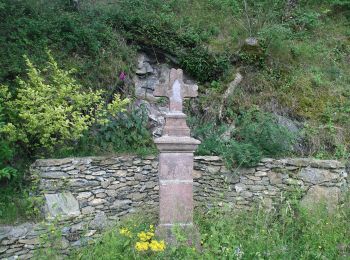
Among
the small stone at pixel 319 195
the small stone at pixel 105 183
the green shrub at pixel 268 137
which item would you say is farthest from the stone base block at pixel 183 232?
the green shrub at pixel 268 137

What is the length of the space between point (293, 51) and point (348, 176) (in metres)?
3.71

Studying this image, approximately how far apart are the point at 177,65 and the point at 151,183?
10.6 ft

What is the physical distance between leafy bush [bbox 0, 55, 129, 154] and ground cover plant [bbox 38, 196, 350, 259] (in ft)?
6.38

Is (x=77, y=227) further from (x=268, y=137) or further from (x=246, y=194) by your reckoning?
(x=268, y=137)

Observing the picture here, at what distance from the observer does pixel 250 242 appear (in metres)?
4.16

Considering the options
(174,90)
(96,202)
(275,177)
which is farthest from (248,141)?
(96,202)

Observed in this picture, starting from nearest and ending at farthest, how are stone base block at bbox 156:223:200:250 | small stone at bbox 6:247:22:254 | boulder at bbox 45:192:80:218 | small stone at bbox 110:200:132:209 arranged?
1. stone base block at bbox 156:223:200:250
2. small stone at bbox 6:247:22:254
3. boulder at bbox 45:192:80:218
4. small stone at bbox 110:200:132:209

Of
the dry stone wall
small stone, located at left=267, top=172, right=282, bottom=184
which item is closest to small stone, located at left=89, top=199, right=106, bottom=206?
the dry stone wall

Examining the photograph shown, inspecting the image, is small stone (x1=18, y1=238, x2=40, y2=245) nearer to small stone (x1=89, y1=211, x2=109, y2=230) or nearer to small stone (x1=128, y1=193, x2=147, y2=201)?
small stone (x1=89, y1=211, x2=109, y2=230)

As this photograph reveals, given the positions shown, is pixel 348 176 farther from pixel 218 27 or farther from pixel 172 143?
pixel 218 27

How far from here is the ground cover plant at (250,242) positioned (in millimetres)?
3920

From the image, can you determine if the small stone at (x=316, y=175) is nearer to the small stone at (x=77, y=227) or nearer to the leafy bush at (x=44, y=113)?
the leafy bush at (x=44, y=113)

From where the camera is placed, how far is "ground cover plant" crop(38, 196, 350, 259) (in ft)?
12.9

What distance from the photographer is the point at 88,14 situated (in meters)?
8.95
